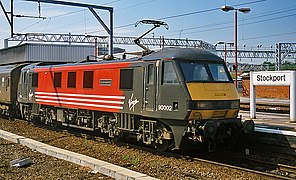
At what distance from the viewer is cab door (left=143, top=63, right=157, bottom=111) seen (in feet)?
39.2

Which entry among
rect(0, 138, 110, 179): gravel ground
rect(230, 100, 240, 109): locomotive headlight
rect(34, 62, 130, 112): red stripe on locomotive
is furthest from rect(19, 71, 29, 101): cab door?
rect(230, 100, 240, 109): locomotive headlight

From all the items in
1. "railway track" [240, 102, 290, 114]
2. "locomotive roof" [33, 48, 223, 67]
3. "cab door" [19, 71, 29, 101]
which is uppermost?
"locomotive roof" [33, 48, 223, 67]

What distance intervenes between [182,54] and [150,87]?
4.49ft

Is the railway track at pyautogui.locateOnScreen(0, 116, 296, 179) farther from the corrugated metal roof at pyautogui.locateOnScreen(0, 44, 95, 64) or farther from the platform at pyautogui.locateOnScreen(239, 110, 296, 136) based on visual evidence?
the corrugated metal roof at pyautogui.locateOnScreen(0, 44, 95, 64)

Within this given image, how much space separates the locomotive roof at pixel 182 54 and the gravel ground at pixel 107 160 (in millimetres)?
2923

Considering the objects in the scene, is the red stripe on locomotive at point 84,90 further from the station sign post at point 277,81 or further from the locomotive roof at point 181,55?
the station sign post at point 277,81

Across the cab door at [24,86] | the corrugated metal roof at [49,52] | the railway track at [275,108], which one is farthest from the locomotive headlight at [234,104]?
the corrugated metal roof at [49,52]

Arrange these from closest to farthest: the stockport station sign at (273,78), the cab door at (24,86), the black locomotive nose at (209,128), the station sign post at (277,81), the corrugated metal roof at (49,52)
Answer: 1. the black locomotive nose at (209,128)
2. the station sign post at (277,81)
3. the stockport station sign at (273,78)
4. the cab door at (24,86)
5. the corrugated metal roof at (49,52)

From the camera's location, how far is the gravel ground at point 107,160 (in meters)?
9.19

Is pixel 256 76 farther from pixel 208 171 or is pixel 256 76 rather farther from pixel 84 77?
pixel 208 171

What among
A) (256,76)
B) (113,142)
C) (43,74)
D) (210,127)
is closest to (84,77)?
(113,142)

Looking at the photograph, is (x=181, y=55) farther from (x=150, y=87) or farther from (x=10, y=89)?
(x=10, y=89)

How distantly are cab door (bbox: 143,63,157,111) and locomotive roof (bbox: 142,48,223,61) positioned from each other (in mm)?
361

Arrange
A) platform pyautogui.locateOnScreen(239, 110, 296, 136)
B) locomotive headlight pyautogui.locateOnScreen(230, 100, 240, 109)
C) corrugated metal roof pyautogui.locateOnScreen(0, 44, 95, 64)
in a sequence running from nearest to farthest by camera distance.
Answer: locomotive headlight pyautogui.locateOnScreen(230, 100, 240, 109) < platform pyautogui.locateOnScreen(239, 110, 296, 136) < corrugated metal roof pyautogui.locateOnScreen(0, 44, 95, 64)
